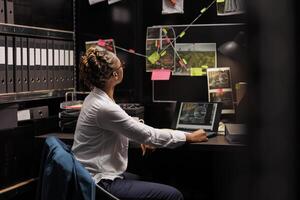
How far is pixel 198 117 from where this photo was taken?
2420 mm

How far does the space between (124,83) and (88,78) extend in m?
0.80

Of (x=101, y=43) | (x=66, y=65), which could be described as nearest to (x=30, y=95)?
(x=66, y=65)

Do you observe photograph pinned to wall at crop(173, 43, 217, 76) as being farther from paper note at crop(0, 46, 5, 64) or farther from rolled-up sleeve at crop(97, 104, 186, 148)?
paper note at crop(0, 46, 5, 64)

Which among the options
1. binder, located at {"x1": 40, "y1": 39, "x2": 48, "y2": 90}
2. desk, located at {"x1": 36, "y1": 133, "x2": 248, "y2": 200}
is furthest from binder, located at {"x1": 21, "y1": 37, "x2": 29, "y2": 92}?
desk, located at {"x1": 36, "y1": 133, "x2": 248, "y2": 200}

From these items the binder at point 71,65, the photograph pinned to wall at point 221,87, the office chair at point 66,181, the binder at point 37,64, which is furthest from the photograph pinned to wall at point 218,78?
the office chair at point 66,181

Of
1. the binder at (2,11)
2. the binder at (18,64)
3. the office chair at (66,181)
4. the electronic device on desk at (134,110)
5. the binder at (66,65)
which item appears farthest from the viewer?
the binder at (66,65)

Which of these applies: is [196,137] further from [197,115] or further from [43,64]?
[43,64]

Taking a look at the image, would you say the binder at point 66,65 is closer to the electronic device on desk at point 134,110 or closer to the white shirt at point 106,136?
the electronic device on desk at point 134,110

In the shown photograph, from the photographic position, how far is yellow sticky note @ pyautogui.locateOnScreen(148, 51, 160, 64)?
2.75 meters

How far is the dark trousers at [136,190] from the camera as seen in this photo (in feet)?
6.11

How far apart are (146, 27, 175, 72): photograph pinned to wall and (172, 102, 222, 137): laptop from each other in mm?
347

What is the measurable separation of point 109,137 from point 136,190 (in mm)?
270

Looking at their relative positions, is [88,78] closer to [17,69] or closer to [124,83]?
[17,69]

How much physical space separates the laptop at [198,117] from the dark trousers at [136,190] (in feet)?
1.69
